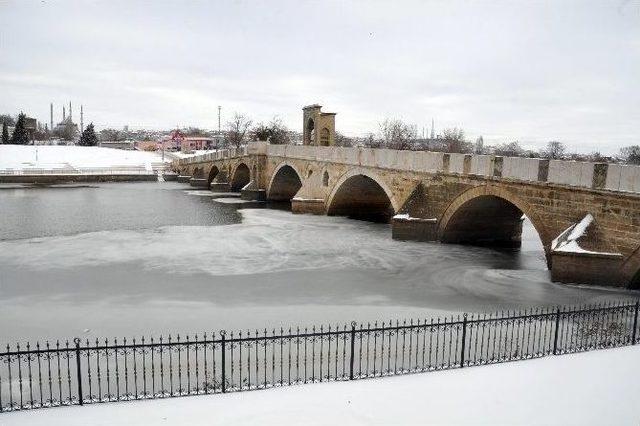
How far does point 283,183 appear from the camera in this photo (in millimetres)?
41781

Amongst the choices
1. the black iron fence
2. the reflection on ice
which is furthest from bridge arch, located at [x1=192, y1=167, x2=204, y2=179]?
the black iron fence

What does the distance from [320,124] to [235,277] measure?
24.4 metres

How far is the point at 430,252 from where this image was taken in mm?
20297

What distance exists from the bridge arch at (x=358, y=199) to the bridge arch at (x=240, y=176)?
17.0 meters

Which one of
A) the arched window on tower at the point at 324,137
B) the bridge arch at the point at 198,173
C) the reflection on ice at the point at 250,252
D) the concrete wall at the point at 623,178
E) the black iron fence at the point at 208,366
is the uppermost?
the arched window on tower at the point at 324,137

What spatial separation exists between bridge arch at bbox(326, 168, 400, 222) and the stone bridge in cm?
7

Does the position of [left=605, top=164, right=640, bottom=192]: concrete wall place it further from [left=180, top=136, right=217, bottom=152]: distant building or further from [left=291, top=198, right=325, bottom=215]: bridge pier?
[left=180, top=136, right=217, bottom=152]: distant building

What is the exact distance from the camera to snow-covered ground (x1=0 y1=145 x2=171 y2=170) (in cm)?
6962

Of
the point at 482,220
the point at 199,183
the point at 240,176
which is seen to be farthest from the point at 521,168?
the point at 199,183

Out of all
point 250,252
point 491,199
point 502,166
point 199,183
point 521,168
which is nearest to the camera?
point 521,168

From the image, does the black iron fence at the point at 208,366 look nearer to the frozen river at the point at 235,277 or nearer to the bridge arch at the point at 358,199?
the frozen river at the point at 235,277

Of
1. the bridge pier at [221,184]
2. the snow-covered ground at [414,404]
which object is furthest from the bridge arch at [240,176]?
the snow-covered ground at [414,404]

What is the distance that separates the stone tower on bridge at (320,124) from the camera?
38.6 metres

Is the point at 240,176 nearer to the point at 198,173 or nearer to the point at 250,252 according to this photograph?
the point at 198,173
